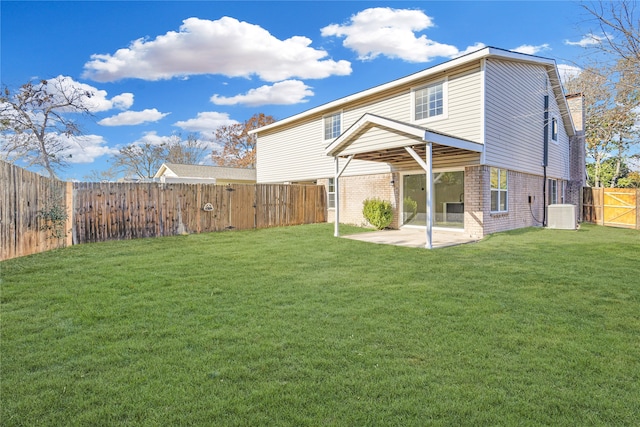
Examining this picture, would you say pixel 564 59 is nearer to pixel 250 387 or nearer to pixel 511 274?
pixel 511 274

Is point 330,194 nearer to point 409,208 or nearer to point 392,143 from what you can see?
point 409,208

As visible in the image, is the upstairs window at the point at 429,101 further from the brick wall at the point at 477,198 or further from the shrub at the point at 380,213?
the shrub at the point at 380,213

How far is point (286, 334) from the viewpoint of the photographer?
3375 mm

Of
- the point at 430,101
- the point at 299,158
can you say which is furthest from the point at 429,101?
the point at 299,158

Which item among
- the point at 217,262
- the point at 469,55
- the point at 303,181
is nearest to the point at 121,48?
the point at 303,181

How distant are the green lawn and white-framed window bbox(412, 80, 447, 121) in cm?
633

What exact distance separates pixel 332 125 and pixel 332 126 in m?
0.05

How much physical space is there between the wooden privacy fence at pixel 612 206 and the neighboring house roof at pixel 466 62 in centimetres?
319

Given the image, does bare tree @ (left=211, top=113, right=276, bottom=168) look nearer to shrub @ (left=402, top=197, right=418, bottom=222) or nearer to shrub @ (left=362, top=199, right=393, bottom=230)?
shrub @ (left=362, top=199, right=393, bottom=230)

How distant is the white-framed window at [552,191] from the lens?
48.2 ft

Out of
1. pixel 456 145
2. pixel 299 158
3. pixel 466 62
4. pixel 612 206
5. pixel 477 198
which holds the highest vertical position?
pixel 466 62

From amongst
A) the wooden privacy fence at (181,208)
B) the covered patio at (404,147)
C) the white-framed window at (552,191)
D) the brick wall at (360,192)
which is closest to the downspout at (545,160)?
the white-framed window at (552,191)

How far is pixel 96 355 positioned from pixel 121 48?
1511cm

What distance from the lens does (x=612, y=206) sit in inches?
598
